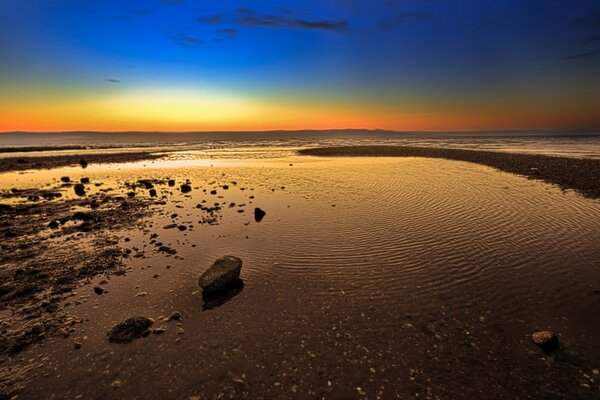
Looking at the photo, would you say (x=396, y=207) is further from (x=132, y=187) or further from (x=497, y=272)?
(x=132, y=187)

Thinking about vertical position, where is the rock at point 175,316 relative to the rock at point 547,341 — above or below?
below

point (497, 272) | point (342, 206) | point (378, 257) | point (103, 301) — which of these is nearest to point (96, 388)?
point (103, 301)

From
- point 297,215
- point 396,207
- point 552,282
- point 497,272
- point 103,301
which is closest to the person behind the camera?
point 103,301

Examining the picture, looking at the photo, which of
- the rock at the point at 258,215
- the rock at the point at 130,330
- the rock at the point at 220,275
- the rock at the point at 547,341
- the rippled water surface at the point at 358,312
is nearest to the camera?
the rippled water surface at the point at 358,312

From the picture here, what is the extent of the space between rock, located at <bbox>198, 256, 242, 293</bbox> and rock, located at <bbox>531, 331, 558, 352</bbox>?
27.8 feet

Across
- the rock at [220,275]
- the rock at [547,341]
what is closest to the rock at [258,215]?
the rock at [220,275]

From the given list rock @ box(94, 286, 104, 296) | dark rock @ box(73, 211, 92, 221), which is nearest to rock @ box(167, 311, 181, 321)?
rock @ box(94, 286, 104, 296)

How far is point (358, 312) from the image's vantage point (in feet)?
27.6

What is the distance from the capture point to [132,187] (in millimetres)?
27703

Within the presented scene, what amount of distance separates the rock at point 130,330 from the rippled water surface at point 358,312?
0.31m

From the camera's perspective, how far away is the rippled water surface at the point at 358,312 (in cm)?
610

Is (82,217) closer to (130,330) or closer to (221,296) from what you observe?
(130,330)

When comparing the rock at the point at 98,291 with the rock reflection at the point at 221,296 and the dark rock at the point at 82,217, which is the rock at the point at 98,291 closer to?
the rock reflection at the point at 221,296

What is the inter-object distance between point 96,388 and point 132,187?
82.4ft
